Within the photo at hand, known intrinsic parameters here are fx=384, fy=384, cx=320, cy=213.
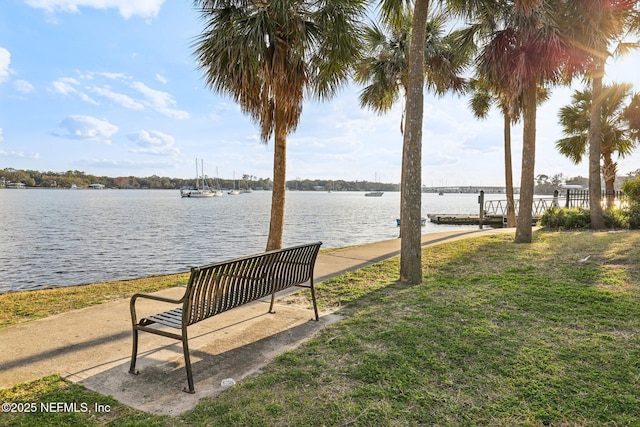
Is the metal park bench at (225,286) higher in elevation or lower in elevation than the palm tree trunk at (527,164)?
lower

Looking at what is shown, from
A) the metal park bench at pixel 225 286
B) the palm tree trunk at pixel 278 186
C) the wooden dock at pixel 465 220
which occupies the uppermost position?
the palm tree trunk at pixel 278 186

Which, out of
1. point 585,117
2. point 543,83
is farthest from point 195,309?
point 585,117

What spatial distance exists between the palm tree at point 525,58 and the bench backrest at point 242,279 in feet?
29.3

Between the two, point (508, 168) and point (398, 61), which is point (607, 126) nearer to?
point (508, 168)

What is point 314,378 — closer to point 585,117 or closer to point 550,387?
point 550,387

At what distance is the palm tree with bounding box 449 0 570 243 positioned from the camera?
10.6 meters

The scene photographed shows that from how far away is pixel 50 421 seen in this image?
8.79 feet

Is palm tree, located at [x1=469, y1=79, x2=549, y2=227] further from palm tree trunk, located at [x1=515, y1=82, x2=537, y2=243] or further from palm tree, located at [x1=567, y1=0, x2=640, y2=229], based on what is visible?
palm tree trunk, located at [x1=515, y1=82, x2=537, y2=243]

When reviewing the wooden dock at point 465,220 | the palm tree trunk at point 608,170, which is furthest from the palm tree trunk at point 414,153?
the wooden dock at point 465,220

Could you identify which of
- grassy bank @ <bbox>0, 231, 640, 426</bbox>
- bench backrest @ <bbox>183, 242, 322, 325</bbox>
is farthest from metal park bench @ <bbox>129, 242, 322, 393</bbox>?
grassy bank @ <bbox>0, 231, 640, 426</bbox>

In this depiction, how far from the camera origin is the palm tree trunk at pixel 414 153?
6.82 metres

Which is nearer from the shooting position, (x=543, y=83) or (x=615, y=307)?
(x=615, y=307)

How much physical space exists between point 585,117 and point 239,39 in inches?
793

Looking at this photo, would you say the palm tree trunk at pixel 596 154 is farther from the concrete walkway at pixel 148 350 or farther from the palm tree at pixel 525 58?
the concrete walkway at pixel 148 350
